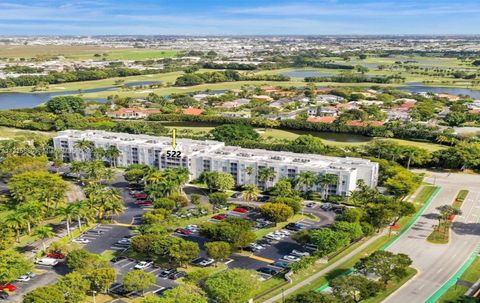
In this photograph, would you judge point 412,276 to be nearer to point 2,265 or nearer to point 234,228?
point 234,228

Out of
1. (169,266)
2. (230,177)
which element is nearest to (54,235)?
(169,266)

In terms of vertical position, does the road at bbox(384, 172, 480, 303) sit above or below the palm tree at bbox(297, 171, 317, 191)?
below

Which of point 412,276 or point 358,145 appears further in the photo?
point 358,145

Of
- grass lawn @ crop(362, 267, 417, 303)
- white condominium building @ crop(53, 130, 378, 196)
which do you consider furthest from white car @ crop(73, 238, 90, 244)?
grass lawn @ crop(362, 267, 417, 303)

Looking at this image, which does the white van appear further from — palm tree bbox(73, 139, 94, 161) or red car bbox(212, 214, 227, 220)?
palm tree bbox(73, 139, 94, 161)

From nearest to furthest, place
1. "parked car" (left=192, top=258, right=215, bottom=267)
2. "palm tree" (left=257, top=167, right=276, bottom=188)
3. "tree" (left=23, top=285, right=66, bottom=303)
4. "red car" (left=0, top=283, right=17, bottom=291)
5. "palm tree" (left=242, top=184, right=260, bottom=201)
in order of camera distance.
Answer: "tree" (left=23, top=285, right=66, bottom=303), "red car" (left=0, top=283, right=17, bottom=291), "parked car" (left=192, top=258, right=215, bottom=267), "palm tree" (left=242, top=184, right=260, bottom=201), "palm tree" (left=257, top=167, right=276, bottom=188)

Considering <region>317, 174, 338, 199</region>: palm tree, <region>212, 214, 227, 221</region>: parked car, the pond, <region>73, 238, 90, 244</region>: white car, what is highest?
<region>317, 174, 338, 199</region>: palm tree

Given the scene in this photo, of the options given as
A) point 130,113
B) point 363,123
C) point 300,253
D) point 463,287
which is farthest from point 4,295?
point 363,123

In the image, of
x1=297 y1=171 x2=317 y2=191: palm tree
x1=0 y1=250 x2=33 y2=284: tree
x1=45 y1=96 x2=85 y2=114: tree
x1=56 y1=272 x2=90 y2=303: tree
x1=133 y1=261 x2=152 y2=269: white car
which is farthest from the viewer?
x1=45 y1=96 x2=85 y2=114: tree
